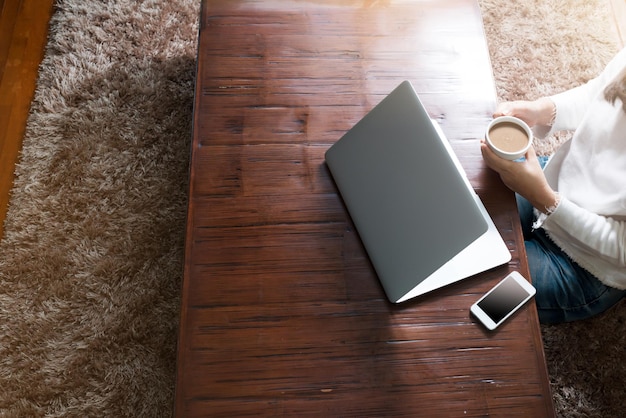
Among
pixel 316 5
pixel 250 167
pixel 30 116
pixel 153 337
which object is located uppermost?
pixel 316 5

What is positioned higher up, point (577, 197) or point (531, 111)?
point (531, 111)

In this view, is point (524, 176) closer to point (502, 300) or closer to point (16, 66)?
point (502, 300)

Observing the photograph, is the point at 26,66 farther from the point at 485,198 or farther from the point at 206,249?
the point at 485,198

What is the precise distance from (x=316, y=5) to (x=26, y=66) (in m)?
0.94

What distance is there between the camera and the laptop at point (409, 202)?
824 millimetres

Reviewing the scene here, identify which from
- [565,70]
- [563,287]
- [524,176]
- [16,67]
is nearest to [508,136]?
[524,176]

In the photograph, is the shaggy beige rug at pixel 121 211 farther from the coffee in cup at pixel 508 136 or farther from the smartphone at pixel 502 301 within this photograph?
the coffee in cup at pixel 508 136

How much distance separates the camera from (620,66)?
0.98 metres

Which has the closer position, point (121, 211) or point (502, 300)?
point (502, 300)

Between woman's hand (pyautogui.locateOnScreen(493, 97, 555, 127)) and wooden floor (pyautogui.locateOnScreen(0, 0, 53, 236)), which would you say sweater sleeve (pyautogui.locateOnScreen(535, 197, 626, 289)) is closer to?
woman's hand (pyautogui.locateOnScreen(493, 97, 555, 127))

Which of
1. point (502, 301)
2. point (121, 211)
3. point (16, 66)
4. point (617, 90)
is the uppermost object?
point (617, 90)

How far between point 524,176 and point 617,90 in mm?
232

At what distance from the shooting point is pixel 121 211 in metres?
1.41

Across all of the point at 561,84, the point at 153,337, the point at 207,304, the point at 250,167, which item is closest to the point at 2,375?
the point at 153,337
